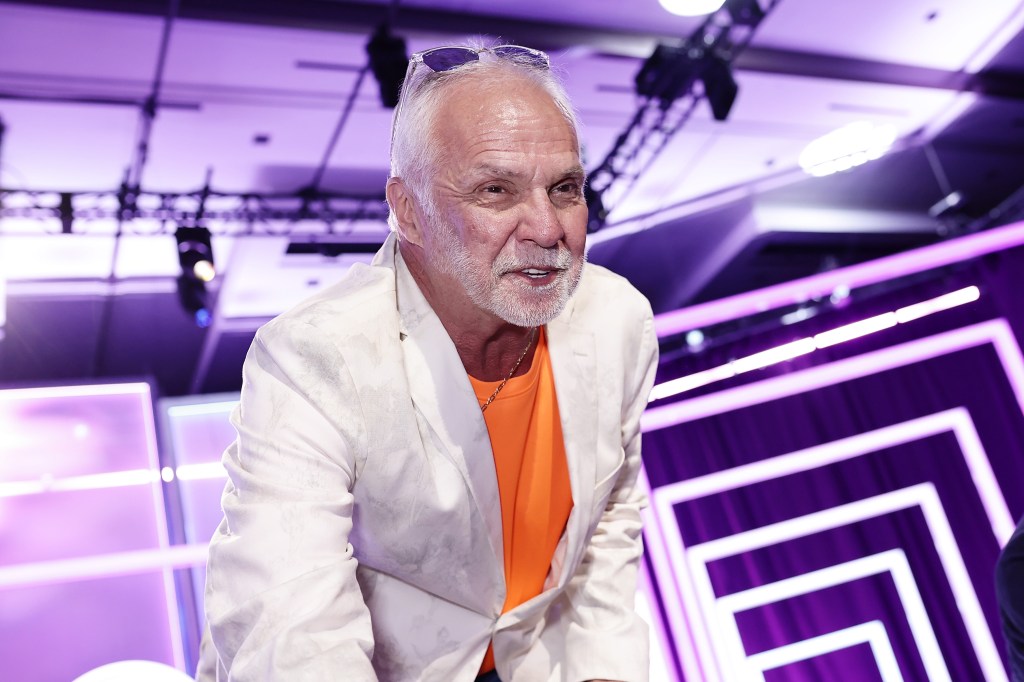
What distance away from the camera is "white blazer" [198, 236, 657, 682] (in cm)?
125

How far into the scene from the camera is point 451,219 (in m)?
1.56

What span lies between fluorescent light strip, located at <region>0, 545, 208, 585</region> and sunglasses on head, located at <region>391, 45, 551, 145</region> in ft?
4.78

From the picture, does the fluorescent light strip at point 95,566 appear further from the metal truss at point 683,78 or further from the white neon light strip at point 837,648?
the metal truss at point 683,78

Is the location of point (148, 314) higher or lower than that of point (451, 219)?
higher

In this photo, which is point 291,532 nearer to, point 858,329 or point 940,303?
point 858,329

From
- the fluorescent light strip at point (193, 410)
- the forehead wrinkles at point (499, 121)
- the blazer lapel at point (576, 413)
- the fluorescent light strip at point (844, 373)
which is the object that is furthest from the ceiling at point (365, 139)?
the blazer lapel at point (576, 413)

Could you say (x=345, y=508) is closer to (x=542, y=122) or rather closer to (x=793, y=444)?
(x=542, y=122)

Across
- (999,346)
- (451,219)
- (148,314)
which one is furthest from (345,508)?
(148,314)

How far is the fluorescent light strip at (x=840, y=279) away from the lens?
2664mm

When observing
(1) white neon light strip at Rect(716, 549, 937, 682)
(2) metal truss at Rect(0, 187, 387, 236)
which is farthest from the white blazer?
(2) metal truss at Rect(0, 187, 387, 236)

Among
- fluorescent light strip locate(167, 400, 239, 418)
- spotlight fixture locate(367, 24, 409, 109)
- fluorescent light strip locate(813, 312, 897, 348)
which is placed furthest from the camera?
fluorescent light strip locate(167, 400, 239, 418)

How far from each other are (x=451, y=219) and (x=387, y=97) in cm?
479

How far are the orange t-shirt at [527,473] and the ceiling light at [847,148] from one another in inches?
346

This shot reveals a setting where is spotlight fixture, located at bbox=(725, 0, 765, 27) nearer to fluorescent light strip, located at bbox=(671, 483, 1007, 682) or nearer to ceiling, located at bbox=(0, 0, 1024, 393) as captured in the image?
→ ceiling, located at bbox=(0, 0, 1024, 393)
